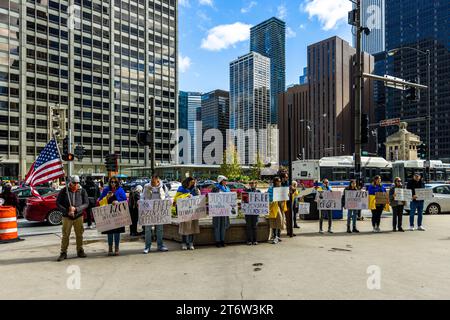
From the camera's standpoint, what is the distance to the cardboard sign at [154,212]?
895 cm

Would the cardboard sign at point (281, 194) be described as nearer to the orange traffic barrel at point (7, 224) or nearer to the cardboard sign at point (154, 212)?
the cardboard sign at point (154, 212)

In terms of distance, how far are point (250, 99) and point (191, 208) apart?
134m

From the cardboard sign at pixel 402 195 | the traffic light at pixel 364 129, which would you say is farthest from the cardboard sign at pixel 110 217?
the traffic light at pixel 364 129

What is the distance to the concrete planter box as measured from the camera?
9.65 meters

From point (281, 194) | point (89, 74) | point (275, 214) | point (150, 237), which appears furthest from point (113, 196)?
point (89, 74)

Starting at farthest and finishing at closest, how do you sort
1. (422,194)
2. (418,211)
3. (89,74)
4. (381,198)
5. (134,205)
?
(89,74) → (418,211) → (422,194) → (381,198) → (134,205)

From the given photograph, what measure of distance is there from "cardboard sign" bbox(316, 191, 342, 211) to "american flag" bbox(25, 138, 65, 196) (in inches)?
329

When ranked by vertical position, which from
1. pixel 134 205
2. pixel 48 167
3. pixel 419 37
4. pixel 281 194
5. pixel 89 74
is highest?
pixel 89 74

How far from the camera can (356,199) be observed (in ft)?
39.3

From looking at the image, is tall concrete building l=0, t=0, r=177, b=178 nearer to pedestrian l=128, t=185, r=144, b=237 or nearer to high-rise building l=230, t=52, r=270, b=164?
high-rise building l=230, t=52, r=270, b=164

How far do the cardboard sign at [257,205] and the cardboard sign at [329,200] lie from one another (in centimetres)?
325

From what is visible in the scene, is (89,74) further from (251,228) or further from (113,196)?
(251,228)
